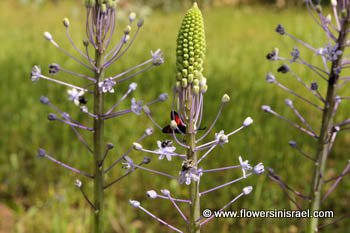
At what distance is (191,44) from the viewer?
195 centimetres

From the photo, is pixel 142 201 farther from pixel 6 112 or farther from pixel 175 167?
pixel 6 112

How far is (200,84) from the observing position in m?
2.01

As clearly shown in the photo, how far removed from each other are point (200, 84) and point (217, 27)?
35.3ft

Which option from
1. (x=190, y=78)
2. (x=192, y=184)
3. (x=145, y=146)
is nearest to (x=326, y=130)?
(x=192, y=184)

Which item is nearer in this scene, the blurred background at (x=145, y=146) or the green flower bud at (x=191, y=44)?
the green flower bud at (x=191, y=44)

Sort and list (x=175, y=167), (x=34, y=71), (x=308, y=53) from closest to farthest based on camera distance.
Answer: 1. (x=34, y=71)
2. (x=175, y=167)
3. (x=308, y=53)

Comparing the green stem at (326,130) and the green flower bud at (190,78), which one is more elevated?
the green flower bud at (190,78)

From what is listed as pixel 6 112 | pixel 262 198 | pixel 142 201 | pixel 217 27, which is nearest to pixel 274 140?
pixel 262 198

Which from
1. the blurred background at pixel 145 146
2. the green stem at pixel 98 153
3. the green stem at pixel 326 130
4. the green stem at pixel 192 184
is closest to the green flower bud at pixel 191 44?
the green stem at pixel 192 184

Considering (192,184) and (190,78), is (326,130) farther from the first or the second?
(190,78)

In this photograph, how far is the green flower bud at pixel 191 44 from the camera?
195 cm

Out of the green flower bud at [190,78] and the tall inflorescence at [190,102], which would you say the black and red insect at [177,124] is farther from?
the green flower bud at [190,78]

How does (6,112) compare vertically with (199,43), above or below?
below

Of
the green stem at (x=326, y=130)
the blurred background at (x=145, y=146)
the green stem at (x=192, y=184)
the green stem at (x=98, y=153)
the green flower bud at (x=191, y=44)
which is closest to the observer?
the green flower bud at (x=191, y=44)
